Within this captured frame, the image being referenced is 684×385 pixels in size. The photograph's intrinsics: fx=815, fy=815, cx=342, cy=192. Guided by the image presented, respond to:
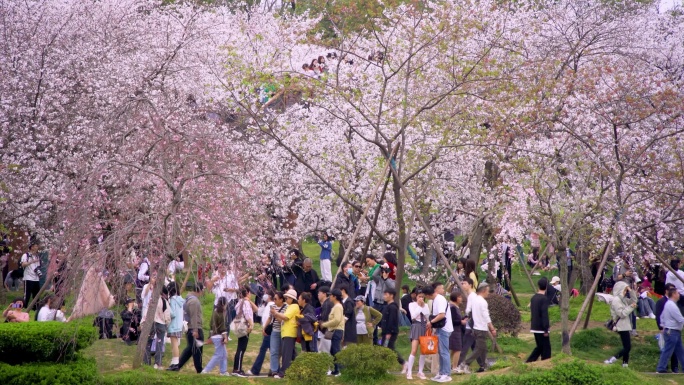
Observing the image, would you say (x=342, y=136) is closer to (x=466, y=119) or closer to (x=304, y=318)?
(x=466, y=119)

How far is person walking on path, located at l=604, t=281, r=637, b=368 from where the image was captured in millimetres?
16234

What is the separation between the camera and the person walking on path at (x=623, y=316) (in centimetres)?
1623

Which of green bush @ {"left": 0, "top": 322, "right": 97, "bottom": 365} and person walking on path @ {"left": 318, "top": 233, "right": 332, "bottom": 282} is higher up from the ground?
person walking on path @ {"left": 318, "top": 233, "right": 332, "bottom": 282}

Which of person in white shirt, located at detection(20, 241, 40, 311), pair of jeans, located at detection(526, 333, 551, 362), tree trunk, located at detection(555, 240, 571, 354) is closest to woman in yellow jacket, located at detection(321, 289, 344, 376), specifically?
pair of jeans, located at detection(526, 333, 551, 362)

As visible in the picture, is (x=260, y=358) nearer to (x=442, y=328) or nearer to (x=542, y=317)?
(x=442, y=328)

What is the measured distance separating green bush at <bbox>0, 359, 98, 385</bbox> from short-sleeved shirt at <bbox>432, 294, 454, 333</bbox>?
5.74m

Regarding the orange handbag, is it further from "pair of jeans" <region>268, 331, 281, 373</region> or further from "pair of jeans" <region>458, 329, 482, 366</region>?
"pair of jeans" <region>268, 331, 281, 373</region>

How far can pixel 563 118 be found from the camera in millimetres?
18562

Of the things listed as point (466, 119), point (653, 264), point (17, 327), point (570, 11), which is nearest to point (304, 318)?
point (17, 327)

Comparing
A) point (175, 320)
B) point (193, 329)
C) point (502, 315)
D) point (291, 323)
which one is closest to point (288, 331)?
point (291, 323)

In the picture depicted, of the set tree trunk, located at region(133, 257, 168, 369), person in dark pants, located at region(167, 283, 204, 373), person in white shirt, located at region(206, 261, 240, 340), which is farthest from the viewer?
person in dark pants, located at region(167, 283, 204, 373)

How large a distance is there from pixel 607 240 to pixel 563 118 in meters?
2.93

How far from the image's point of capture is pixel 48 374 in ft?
37.8

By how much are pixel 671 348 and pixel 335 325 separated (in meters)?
6.78
